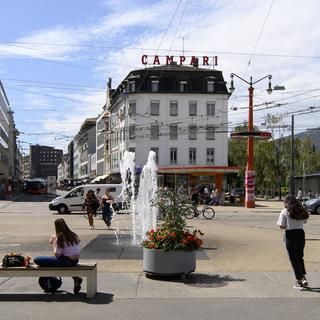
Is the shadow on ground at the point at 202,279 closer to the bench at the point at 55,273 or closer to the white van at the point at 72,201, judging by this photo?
the bench at the point at 55,273

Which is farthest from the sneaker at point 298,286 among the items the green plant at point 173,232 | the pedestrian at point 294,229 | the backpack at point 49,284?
the backpack at point 49,284

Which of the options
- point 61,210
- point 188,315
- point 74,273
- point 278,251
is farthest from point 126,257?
point 61,210

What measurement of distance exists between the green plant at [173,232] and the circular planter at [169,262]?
0.31 feet

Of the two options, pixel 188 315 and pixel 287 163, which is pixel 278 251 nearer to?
pixel 188 315

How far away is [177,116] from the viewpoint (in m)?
75.2

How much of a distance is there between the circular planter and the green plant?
0.09 meters

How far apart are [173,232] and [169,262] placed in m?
0.60

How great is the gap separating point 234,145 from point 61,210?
4987 cm

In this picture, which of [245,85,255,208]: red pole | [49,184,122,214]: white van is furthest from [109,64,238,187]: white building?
[49,184,122,214]: white van

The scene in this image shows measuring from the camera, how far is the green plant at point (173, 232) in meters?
11.0

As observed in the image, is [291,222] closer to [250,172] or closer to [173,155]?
[250,172]

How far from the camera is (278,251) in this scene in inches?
612

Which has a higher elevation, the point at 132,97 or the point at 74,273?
the point at 132,97

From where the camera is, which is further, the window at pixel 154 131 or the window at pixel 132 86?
the window at pixel 132 86
